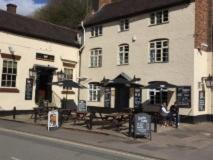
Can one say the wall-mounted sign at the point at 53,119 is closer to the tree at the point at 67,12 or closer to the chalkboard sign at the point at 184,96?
the chalkboard sign at the point at 184,96

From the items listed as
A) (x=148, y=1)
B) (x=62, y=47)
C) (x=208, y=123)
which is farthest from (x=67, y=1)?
(x=208, y=123)

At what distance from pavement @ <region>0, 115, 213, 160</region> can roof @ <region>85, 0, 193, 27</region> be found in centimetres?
869

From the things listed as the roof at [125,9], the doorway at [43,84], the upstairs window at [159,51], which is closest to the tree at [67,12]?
the roof at [125,9]

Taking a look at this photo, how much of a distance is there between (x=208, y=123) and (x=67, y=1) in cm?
3198

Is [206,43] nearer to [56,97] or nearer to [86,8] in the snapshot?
[56,97]

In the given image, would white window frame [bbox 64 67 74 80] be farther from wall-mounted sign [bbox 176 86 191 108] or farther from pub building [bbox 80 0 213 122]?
wall-mounted sign [bbox 176 86 191 108]

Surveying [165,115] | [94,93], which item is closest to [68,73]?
[94,93]

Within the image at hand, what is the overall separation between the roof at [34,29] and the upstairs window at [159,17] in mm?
7694

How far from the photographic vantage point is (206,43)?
2245 cm

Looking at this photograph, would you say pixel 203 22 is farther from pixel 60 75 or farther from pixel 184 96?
pixel 60 75

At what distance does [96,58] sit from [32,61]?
5347 millimetres

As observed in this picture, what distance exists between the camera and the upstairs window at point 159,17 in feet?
74.8

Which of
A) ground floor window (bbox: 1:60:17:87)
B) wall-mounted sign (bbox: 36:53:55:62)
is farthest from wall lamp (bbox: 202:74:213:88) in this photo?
ground floor window (bbox: 1:60:17:87)

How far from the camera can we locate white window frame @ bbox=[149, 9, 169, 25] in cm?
2280
